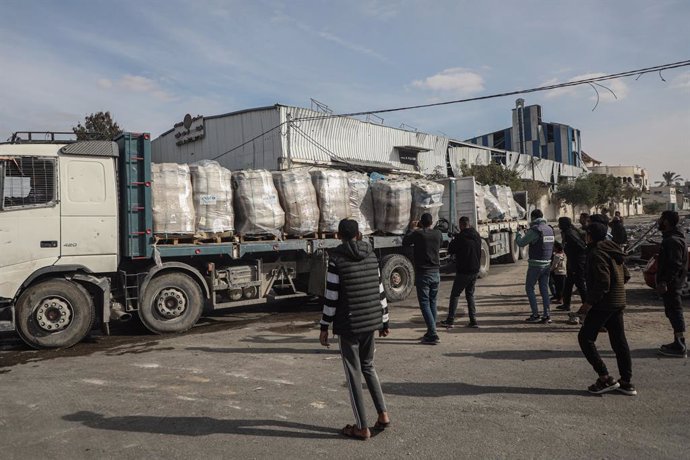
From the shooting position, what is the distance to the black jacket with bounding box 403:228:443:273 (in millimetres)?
7176

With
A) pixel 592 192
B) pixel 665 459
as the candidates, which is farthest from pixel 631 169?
pixel 665 459

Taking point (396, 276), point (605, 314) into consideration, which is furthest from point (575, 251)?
point (396, 276)

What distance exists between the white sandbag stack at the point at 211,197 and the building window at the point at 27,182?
1.98 m

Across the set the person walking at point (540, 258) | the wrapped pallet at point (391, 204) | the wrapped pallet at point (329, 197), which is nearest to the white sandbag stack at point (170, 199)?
the wrapped pallet at point (329, 197)

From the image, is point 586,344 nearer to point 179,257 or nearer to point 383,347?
point 383,347

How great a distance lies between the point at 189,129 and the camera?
28016mm

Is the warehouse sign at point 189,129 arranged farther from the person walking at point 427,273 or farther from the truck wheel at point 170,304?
the person walking at point 427,273

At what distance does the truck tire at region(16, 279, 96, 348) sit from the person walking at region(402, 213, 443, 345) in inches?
183

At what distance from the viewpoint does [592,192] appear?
4791cm

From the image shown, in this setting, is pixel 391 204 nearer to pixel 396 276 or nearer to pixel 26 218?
pixel 396 276

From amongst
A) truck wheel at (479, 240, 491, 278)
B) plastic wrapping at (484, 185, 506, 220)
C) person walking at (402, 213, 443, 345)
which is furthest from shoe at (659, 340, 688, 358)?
plastic wrapping at (484, 185, 506, 220)

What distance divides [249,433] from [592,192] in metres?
50.2

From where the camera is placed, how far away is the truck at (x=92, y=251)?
6852mm

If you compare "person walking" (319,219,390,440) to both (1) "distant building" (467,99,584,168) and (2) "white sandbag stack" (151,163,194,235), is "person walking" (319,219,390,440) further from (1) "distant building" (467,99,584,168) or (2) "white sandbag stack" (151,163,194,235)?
(1) "distant building" (467,99,584,168)
